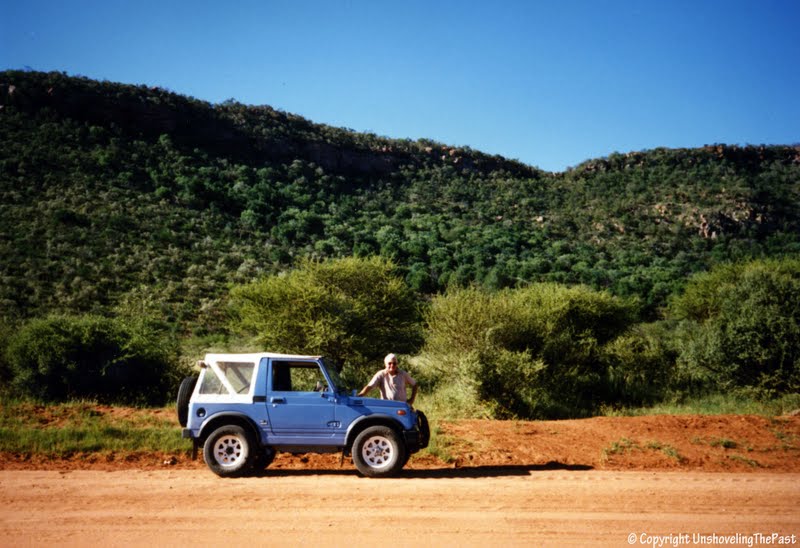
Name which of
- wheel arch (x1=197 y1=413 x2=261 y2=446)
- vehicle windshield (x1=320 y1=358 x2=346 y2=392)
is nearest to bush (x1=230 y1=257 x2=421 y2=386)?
vehicle windshield (x1=320 y1=358 x2=346 y2=392)

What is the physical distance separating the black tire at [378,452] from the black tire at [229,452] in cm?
153

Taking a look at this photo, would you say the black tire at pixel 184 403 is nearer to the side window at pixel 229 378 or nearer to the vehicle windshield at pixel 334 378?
the side window at pixel 229 378

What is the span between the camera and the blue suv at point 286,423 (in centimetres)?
763

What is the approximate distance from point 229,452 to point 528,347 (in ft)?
38.0

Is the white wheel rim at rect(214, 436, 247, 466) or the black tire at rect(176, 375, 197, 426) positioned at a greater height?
the black tire at rect(176, 375, 197, 426)

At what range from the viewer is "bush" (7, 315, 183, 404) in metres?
14.6

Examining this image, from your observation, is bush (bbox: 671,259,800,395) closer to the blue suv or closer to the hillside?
the blue suv

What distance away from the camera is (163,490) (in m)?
6.84

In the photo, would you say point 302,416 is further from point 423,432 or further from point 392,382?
point 423,432

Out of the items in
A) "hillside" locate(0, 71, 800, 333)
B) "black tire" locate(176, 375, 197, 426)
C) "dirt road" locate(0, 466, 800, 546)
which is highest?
"hillside" locate(0, 71, 800, 333)

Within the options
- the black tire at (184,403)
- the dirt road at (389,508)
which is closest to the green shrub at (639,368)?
the dirt road at (389,508)

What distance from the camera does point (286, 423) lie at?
25.4 feet

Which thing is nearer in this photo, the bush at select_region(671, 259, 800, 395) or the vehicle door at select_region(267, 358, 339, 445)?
the vehicle door at select_region(267, 358, 339, 445)

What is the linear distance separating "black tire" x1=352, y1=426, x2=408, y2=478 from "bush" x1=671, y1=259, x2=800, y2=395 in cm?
1372
